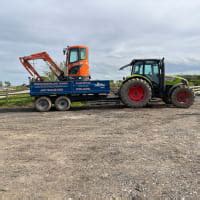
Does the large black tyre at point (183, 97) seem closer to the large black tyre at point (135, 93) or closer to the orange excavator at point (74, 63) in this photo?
the large black tyre at point (135, 93)

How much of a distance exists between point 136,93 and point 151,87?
0.93m

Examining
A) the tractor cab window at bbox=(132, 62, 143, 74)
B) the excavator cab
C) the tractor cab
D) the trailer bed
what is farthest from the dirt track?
the excavator cab

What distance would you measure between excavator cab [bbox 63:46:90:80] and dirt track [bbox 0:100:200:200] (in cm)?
670

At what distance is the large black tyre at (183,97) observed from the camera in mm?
14289

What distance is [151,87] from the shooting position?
14.6 meters

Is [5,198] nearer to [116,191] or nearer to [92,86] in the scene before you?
[116,191]

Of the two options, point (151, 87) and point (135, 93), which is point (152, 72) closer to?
point (151, 87)

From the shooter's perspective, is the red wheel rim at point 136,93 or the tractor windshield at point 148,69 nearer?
the red wheel rim at point 136,93

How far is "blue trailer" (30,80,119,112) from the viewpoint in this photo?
47.0ft

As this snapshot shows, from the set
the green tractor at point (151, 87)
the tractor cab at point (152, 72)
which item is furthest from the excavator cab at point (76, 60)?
the tractor cab at point (152, 72)

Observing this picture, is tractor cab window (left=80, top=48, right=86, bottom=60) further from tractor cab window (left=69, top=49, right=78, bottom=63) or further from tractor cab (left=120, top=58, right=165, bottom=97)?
tractor cab (left=120, top=58, right=165, bottom=97)

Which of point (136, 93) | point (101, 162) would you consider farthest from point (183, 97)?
point (101, 162)

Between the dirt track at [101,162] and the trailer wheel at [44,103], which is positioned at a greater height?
the trailer wheel at [44,103]

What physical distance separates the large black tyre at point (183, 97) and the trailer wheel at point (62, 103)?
5514mm
